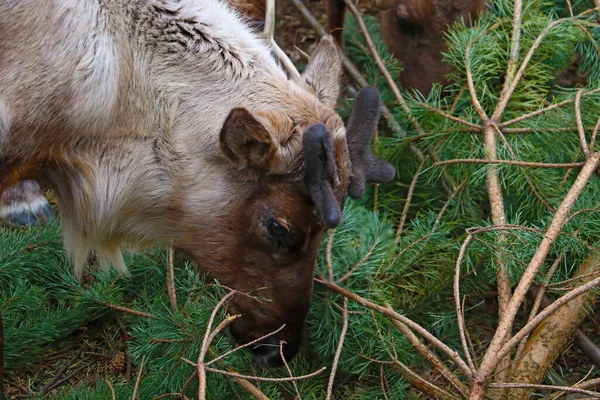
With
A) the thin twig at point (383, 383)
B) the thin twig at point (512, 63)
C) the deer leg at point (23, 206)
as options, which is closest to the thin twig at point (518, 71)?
the thin twig at point (512, 63)

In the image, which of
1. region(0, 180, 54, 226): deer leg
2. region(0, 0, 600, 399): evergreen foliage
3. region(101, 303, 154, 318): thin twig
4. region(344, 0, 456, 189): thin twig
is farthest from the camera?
region(0, 180, 54, 226): deer leg

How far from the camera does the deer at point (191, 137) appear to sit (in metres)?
3.25

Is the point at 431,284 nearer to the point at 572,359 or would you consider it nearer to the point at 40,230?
the point at 572,359

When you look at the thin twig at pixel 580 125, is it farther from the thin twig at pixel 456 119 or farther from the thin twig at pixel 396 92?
the thin twig at pixel 396 92

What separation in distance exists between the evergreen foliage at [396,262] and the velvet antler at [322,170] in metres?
0.62

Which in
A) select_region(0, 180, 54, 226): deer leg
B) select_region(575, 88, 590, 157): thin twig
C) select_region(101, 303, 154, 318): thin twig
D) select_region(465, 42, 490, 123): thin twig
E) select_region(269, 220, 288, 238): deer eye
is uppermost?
select_region(575, 88, 590, 157): thin twig

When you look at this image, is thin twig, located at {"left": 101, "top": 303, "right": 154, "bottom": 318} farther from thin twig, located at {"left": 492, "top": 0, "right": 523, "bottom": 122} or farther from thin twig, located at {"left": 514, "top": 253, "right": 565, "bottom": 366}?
thin twig, located at {"left": 492, "top": 0, "right": 523, "bottom": 122}

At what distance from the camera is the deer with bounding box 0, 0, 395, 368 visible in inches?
128

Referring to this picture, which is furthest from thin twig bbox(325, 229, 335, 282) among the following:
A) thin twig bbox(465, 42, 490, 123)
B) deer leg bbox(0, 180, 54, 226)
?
deer leg bbox(0, 180, 54, 226)

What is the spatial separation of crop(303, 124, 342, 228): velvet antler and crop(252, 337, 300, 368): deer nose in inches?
25.6

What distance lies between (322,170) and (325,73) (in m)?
0.73

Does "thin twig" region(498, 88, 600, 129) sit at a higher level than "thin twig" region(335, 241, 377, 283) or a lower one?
higher

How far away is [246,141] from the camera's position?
3.27 meters

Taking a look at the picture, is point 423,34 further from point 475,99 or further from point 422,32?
point 475,99
